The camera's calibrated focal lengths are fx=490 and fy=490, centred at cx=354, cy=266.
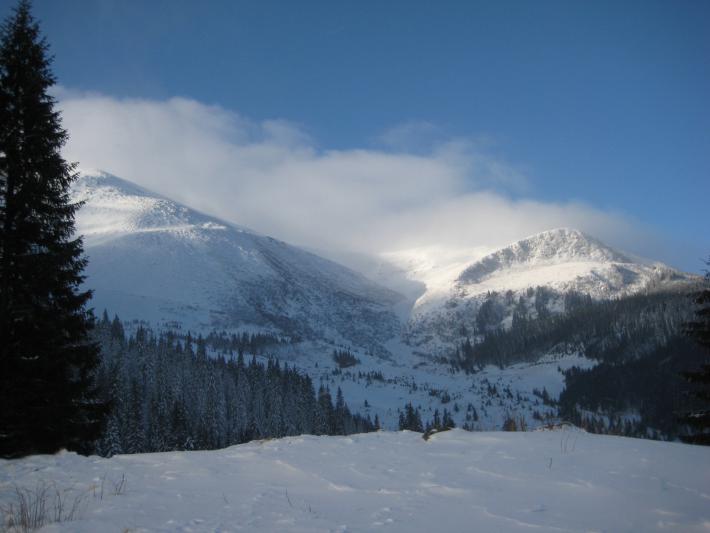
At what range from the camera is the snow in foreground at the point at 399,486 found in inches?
271

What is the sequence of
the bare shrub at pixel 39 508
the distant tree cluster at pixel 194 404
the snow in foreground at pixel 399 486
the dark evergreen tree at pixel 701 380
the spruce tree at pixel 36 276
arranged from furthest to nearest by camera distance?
1. the distant tree cluster at pixel 194 404
2. the dark evergreen tree at pixel 701 380
3. the spruce tree at pixel 36 276
4. the snow in foreground at pixel 399 486
5. the bare shrub at pixel 39 508

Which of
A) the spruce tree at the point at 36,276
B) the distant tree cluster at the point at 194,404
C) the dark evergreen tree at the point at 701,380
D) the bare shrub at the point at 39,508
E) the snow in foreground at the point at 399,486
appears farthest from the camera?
the distant tree cluster at the point at 194,404

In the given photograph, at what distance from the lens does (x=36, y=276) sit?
14.7m

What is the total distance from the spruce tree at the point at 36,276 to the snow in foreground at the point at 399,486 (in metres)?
3.47

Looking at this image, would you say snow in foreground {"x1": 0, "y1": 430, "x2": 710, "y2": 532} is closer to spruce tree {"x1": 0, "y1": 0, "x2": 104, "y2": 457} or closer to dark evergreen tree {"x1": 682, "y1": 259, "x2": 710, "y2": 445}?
spruce tree {"x1": 0, "y1": 0, "x2": 104, "y2": 457}

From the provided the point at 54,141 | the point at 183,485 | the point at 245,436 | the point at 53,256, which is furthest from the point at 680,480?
the point at 245,436

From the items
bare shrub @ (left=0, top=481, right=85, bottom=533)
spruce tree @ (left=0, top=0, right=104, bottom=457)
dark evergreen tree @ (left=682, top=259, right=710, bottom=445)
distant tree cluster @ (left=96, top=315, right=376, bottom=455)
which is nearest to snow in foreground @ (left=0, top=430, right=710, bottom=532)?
bare shrub @ (left=0, top=481, right=85, bottom=533)

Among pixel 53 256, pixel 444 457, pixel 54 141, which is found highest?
pixel 54 141

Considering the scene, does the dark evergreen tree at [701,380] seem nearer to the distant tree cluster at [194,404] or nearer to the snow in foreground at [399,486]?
the snow in foreground at [399,486]

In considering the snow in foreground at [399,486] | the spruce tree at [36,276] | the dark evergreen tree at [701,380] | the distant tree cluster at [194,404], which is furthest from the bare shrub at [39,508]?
the distant tree cluster at [194,404]

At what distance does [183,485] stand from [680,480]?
8.82 meters

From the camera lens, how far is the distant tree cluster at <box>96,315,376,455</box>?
6375 cm

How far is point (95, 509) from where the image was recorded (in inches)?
292

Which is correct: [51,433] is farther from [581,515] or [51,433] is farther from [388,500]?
[581,515]
